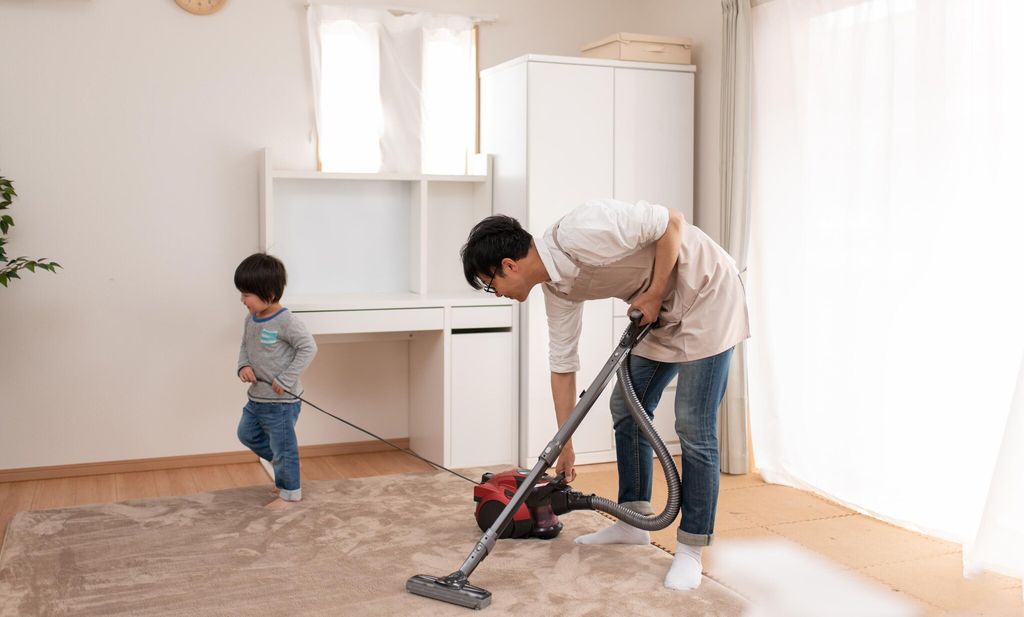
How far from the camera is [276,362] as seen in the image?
3318 millimetres

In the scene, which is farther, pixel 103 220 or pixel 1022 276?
pixel 103 220

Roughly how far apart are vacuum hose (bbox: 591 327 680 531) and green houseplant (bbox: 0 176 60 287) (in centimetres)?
209

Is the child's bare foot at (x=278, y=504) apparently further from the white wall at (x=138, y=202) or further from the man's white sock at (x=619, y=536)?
the man's white sock at (x=619, y=536)

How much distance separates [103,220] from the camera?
12.2 feet

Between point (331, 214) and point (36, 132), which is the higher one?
point (36, 132)

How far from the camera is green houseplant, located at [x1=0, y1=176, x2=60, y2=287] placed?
334cm

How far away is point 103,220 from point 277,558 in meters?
1.74

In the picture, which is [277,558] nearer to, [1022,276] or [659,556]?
[659,556]

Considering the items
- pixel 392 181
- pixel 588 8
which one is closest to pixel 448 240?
pixel 392 181

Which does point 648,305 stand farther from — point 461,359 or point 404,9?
point 404,9

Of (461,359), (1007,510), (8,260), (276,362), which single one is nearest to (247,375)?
(276,362)

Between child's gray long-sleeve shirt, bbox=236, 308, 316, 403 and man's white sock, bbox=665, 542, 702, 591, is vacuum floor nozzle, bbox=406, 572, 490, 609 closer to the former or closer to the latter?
man's white sock, bbox=665, 542, 702, 591

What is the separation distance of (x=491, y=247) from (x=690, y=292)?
1.86ft

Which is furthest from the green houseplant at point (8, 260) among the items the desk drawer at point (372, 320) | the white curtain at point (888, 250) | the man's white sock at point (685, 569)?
the white curtain at point (888, 250)
